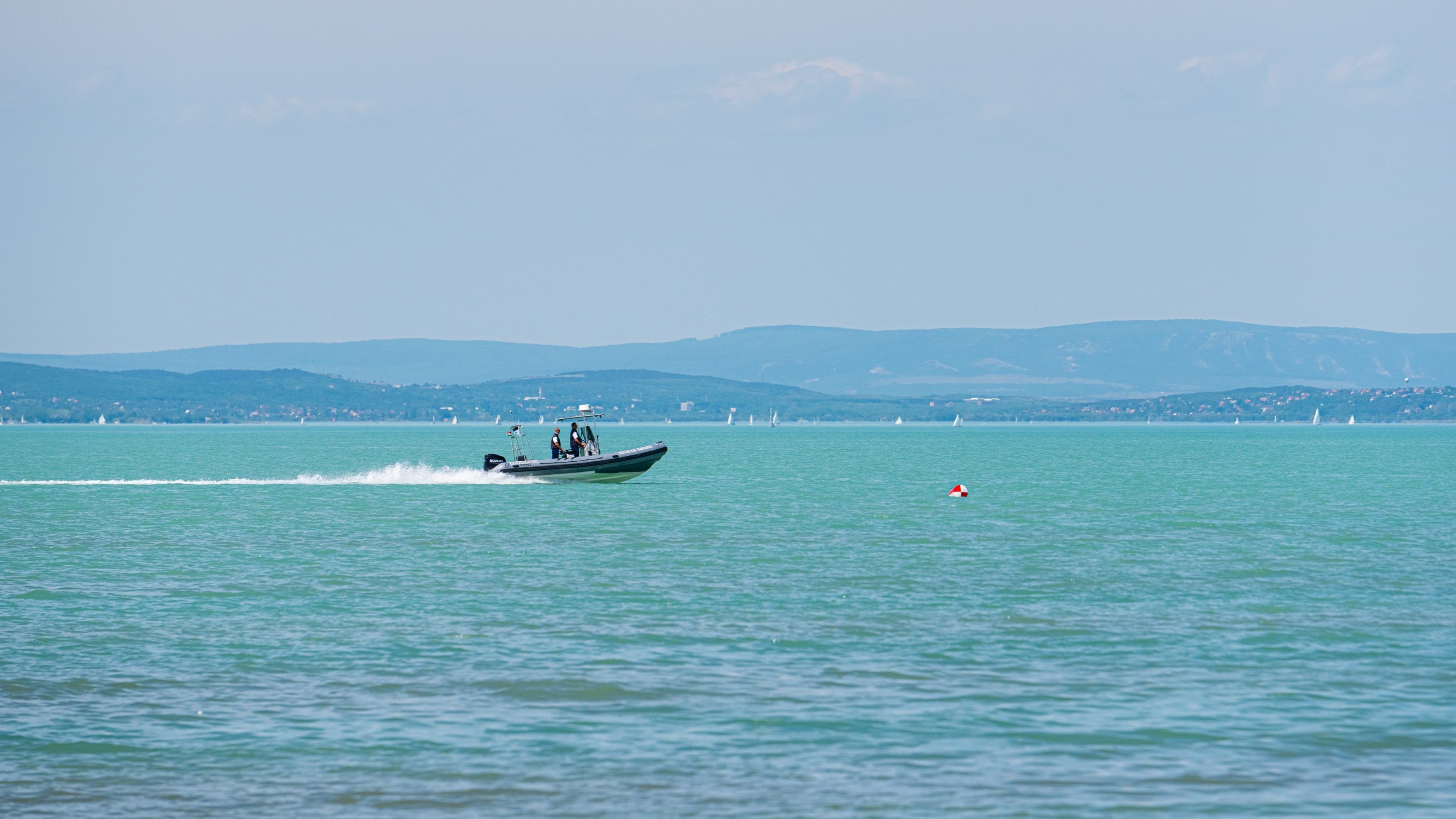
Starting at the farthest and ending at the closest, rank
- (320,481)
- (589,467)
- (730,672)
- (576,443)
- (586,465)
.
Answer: (320,481) < (576,443) < (589,467) < (586,465) < (730,672)

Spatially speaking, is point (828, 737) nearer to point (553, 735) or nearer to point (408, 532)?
point (553, 735)

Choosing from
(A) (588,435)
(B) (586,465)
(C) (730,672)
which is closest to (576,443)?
(A) (588,435)

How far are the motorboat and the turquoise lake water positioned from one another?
21.3 meters

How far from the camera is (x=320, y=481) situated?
111 meters

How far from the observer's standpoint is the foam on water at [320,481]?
99.9m

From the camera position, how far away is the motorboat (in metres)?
85.8

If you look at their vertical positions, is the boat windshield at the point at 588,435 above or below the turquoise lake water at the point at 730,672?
above

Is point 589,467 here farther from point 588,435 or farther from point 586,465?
point 588,435

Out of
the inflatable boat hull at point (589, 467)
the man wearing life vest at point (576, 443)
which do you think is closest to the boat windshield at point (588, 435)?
the man wearing life vest at point (576, 443)

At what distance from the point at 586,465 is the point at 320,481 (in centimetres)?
3160

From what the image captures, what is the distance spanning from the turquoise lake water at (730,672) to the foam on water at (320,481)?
34.6 metres

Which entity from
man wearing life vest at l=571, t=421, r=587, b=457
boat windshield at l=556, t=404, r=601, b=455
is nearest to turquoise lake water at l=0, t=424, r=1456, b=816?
boat windshield at l=556, t=404, r=601, b=455

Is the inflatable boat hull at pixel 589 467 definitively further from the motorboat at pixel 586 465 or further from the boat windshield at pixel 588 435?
the boat windshield at pixel 588 435

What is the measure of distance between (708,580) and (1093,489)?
6095 centimetres
